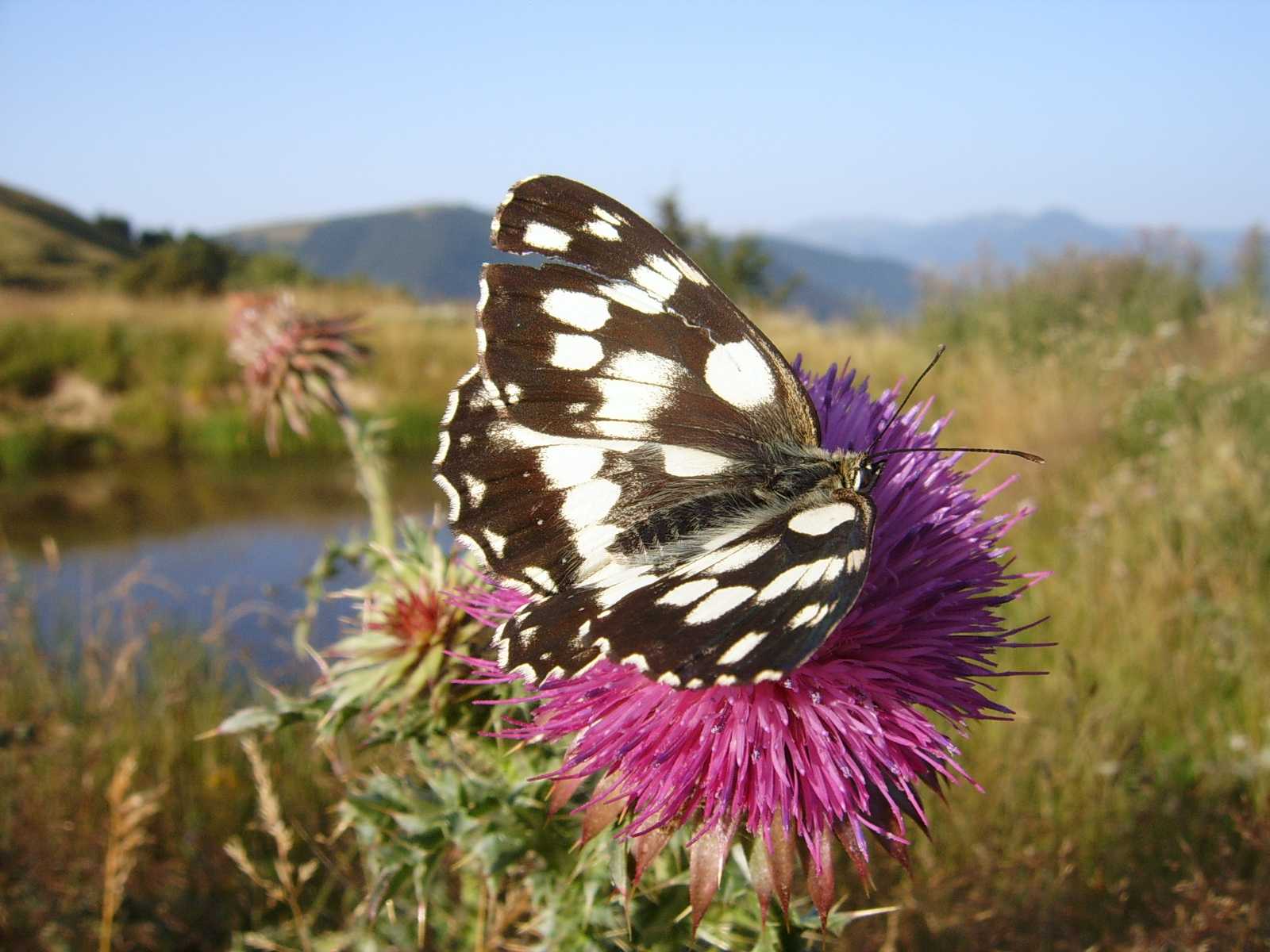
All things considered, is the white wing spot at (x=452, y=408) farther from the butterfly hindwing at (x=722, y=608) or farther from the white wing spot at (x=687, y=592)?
the white wing spot at (x=687, y=592)

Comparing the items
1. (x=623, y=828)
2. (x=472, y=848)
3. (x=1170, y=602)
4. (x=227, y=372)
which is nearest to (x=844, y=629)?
(x=623, y=828)

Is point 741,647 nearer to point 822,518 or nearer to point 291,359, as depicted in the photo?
point 822,518

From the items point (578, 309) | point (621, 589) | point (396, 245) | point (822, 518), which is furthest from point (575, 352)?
point (396, 245)

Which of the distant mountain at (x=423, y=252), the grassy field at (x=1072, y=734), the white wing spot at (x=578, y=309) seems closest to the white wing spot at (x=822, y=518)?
the white wing spot at (x=578, y=309)

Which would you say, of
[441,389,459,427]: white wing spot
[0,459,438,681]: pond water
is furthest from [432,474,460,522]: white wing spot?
[0,459,438,681]: pond water

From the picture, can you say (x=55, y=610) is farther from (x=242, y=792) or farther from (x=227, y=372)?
(x=227, y=372)
